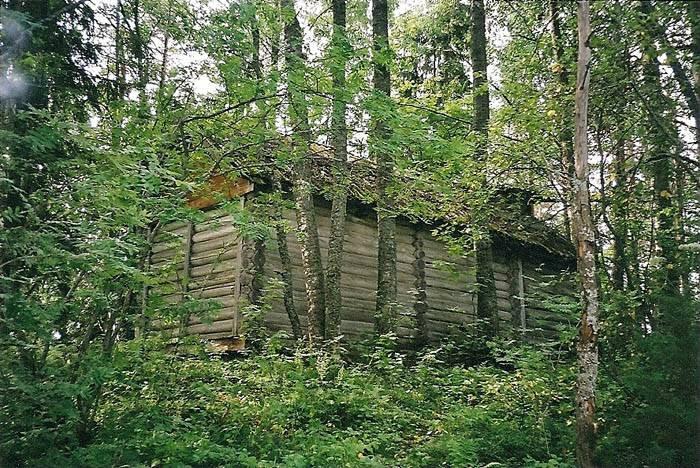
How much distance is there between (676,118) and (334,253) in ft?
20.1

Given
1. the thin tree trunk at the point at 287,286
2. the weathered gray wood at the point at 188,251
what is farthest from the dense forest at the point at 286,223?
the weathered gray wood at the point at 188,251

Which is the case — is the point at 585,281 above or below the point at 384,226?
below

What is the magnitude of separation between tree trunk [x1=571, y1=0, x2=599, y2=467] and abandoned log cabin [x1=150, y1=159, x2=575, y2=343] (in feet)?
7.32

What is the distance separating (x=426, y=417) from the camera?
23.9 feet

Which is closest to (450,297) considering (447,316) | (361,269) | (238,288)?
(447,316)

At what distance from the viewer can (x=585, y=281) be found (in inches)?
200

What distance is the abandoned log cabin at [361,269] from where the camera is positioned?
1059 cm

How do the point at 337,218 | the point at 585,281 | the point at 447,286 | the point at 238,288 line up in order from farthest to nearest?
the point at 447,286 < the point at 238,288 < the point at 337,218 < the point at 585,281

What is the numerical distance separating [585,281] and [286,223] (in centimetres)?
469

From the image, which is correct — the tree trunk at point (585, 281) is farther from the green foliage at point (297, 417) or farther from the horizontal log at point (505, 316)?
the horizontal log at point (505, 316)

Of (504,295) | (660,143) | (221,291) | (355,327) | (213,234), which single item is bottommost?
(355,327)

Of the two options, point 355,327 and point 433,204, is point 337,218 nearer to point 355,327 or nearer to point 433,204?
point 433,204

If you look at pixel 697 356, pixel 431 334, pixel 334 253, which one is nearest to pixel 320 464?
pixel 697 356

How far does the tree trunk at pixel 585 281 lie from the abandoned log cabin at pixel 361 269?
2232mm
